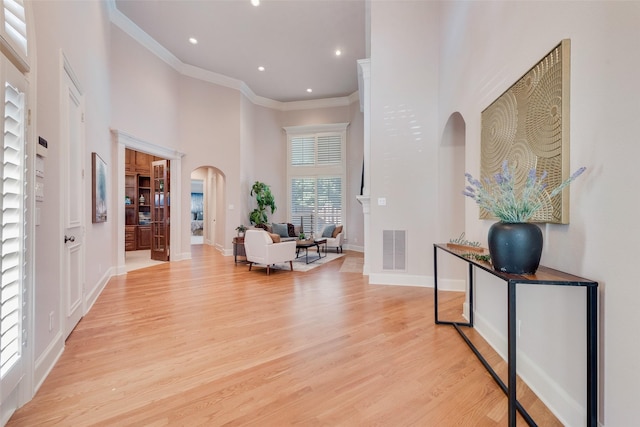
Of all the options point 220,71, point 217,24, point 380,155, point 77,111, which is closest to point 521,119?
point 380,155

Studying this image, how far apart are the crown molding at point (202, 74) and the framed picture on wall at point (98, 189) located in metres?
2.90

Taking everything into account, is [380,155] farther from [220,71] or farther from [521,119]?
[220,71]

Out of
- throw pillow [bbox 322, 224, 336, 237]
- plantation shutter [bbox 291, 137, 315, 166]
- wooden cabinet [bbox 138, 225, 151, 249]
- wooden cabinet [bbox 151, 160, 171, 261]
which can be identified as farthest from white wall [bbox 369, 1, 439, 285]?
wooden cabinet [bbox 138, 225, 151, 249]

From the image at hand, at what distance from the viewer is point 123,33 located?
16.8 feet

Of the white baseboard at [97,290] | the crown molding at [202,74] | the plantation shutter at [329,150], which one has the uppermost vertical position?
the crown molding at [202,74]

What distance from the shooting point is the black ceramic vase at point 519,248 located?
142cm

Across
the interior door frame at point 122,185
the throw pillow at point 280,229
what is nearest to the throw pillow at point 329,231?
the throw pillow at point 280,229

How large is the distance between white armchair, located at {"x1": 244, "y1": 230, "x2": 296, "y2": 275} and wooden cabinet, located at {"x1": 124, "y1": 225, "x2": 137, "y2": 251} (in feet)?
15.4

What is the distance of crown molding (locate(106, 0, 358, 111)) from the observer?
16.6 ft

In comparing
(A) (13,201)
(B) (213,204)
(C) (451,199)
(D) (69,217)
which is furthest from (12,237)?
(B) (213,204)

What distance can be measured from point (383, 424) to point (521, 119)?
7.00 ft

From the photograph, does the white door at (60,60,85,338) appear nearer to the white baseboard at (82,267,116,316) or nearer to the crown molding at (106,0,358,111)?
the white baseboard at (82,267,116,316)

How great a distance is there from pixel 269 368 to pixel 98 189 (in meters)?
3.62

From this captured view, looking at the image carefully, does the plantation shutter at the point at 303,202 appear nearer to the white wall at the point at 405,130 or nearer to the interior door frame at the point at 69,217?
the white wall at the point at 405,130
